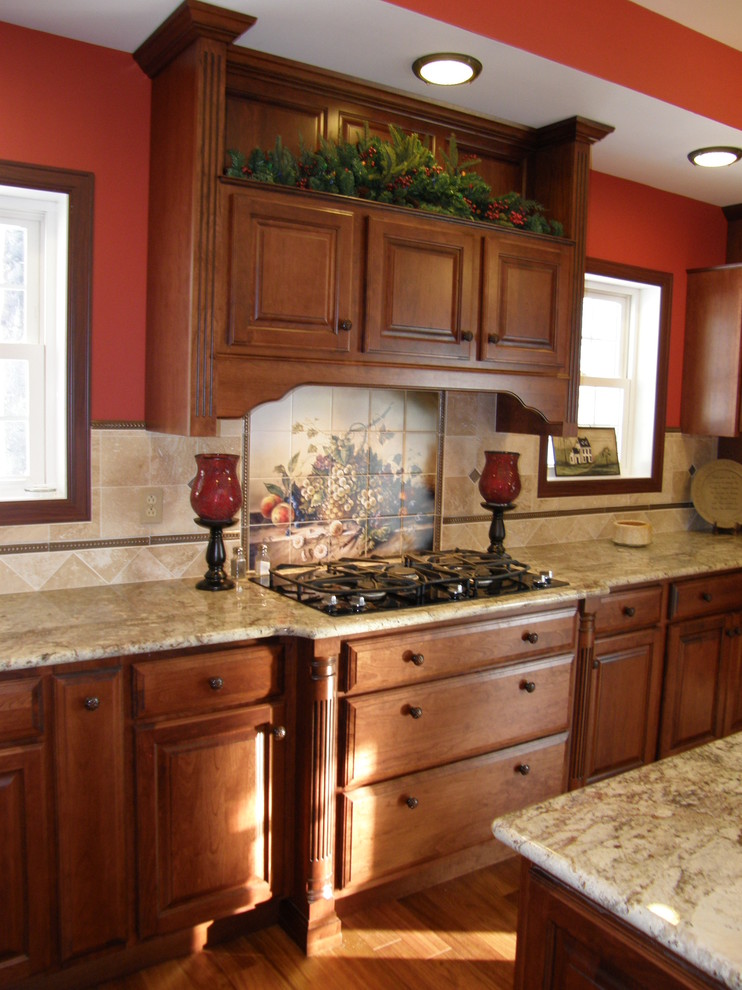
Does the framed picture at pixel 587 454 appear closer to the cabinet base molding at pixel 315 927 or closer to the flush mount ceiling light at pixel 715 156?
the flush mount ceiling light at pixel 715 156

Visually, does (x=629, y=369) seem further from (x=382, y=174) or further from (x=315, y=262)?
(x=315, y=262)

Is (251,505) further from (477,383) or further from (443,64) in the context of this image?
(443,64)

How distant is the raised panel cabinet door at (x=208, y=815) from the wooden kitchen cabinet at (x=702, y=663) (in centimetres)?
178

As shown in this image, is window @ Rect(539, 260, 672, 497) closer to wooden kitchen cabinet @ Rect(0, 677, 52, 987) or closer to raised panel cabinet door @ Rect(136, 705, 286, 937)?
raised panel cabinet door @ Rect(136, 705, 286, 937)

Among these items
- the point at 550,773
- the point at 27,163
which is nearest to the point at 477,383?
the point at 550,773

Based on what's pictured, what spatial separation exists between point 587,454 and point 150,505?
2.17 m

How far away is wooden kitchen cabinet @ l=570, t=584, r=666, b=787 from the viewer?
10.0ft

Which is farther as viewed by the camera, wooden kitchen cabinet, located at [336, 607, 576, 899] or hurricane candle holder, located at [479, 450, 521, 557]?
hurricane candle holder, located at [479, 450, 521, 557]

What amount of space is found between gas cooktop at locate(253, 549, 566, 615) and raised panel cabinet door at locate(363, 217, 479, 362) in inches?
28.8

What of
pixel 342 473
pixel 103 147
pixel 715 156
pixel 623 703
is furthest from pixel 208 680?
pixel 715 156

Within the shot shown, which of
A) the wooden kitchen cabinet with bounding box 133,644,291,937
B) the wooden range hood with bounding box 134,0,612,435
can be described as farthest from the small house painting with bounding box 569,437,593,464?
the wooden kitchen cabinet with bounding box 133,644,291,937

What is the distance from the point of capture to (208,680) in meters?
2.24

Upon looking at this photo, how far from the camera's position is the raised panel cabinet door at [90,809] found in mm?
2072

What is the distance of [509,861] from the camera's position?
2920 millimetres
